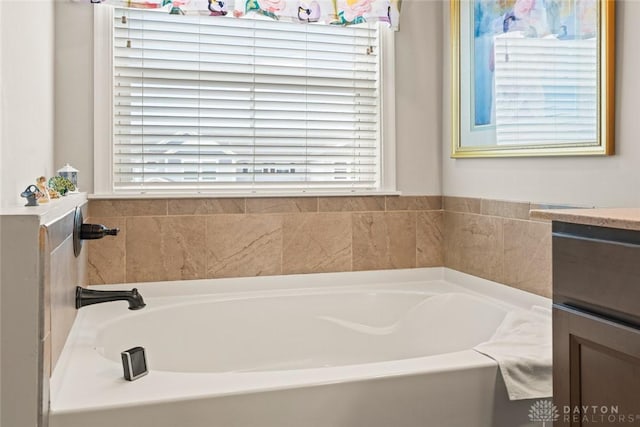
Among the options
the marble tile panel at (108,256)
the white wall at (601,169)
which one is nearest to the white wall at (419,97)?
the white wall at (601,169)

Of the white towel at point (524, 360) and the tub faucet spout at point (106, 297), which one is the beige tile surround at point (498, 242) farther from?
the tub faucet spout at point (106, 297)

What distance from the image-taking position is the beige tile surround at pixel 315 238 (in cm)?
253

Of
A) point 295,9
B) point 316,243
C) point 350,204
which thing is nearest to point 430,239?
point 350,204

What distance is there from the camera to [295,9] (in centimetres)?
270

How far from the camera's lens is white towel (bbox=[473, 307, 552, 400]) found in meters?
1.70

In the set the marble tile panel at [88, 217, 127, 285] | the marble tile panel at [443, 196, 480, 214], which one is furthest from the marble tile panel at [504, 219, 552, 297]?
the marble tile panel at [88, 217, 127, 285]

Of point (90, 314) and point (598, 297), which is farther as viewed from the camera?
point (90, 314)

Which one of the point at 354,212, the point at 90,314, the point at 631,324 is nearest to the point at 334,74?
the point at 354,212

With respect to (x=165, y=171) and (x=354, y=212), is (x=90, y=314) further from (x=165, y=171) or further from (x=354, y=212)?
(x=354, y=212)

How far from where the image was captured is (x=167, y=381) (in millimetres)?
1553

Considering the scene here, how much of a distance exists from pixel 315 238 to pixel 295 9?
1.06 m

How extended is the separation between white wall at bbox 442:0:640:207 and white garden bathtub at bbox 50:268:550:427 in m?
0.44

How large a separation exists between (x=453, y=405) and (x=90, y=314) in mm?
1435

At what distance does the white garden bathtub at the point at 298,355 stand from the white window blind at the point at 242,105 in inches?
19.5
